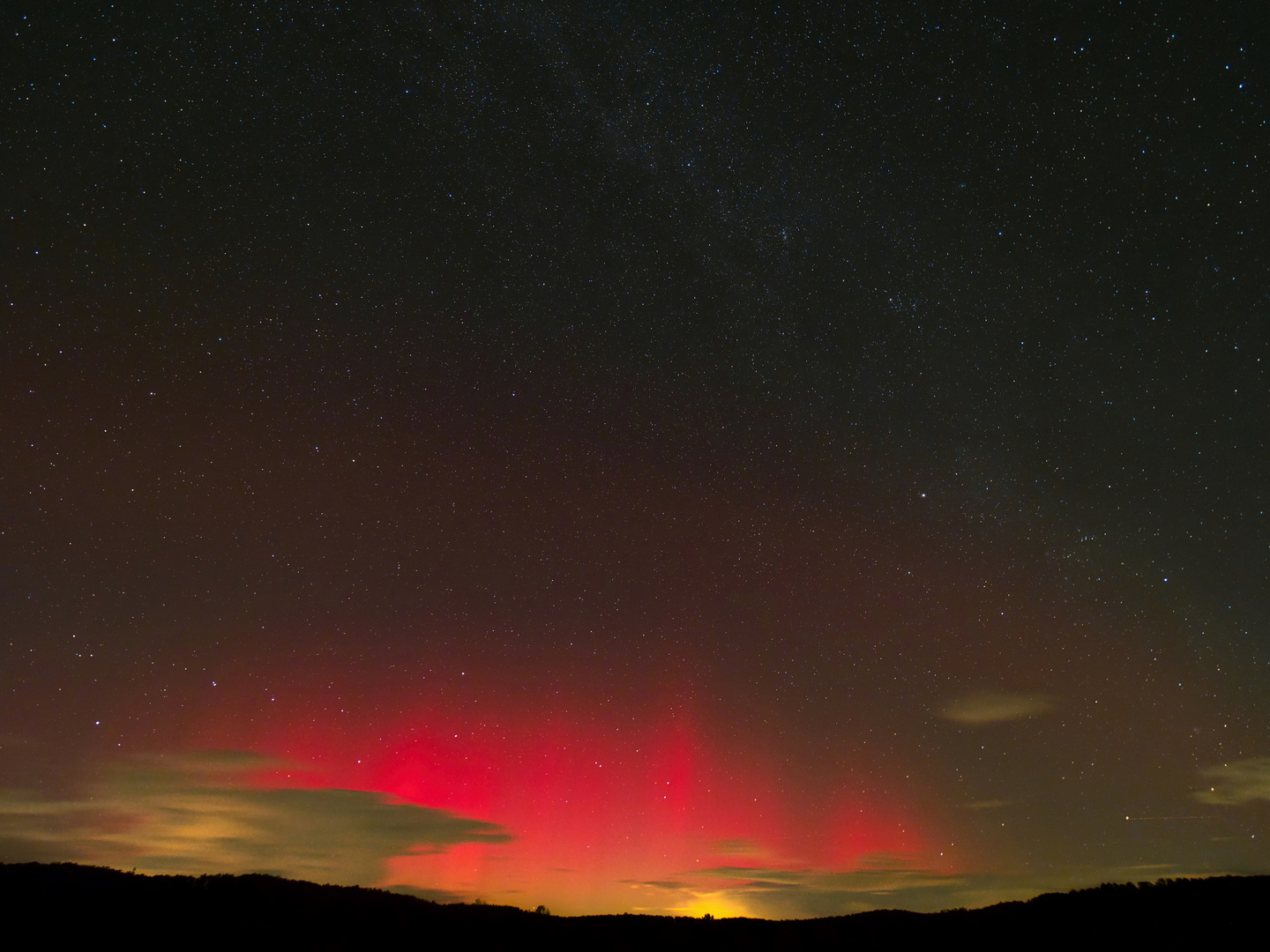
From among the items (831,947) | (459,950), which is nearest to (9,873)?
(459,950)

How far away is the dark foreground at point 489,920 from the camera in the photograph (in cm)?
1108

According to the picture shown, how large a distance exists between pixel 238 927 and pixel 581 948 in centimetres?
480

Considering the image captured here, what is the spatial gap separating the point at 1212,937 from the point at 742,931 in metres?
6.36

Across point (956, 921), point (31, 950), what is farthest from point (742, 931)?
point (31, 950)

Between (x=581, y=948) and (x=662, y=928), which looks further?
(x=662, y=928)

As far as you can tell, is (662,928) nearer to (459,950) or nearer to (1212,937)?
(459,950)

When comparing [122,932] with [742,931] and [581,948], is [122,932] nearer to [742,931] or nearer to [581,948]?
[581,948]

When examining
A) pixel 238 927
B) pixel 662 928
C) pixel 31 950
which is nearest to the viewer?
pixel 31 950

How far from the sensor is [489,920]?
514 inches

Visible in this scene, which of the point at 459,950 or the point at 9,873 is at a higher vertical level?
the point at 9,873

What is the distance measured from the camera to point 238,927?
11297mm

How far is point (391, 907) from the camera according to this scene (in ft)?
42.9

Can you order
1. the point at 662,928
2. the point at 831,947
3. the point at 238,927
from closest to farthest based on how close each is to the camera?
the point at 238,927 < the point at 831,947 < the point at 662,928

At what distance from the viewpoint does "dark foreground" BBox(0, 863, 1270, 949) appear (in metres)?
→ 11.1
